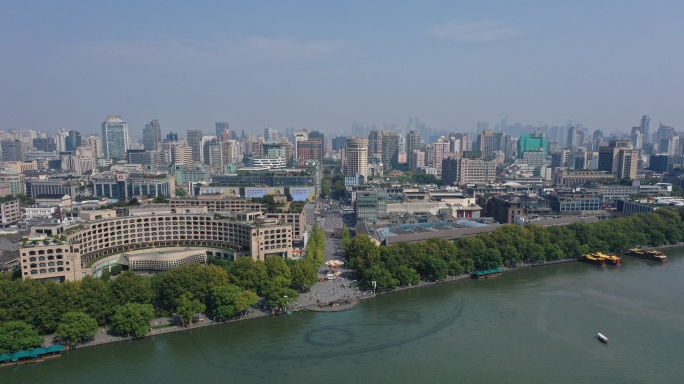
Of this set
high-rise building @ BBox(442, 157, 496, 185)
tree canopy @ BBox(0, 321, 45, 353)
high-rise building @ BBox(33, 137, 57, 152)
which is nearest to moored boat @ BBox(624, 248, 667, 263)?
tree canopy @ BBox(0, 321, 45, 353)

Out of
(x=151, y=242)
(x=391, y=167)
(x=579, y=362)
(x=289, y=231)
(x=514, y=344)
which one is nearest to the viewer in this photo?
(x=579, y=362)

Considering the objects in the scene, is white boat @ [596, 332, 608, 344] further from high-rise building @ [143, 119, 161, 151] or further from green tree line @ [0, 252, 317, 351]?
high-rise building @ [143, 119, 161, 151]

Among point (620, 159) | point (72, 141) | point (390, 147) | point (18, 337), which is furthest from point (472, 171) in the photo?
point (72, 141)

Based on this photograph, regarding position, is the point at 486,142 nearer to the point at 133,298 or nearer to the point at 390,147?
the point at 390,147

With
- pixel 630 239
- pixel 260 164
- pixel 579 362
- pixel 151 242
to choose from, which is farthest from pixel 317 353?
pixel 260 164

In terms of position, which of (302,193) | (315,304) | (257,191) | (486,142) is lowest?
(315,304)

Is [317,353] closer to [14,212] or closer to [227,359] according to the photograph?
[227,359]
